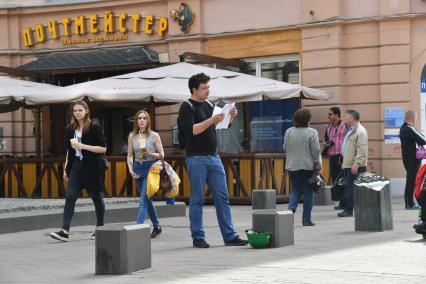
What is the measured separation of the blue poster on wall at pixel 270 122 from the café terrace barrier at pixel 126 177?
2213mm

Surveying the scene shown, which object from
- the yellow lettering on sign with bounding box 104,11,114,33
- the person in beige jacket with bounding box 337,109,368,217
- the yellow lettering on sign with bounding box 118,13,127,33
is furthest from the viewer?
the yellow lettering on sign with bounding box 104,11,114,33

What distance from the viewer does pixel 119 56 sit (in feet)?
79.6

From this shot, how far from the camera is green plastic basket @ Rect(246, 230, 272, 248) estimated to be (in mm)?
10586

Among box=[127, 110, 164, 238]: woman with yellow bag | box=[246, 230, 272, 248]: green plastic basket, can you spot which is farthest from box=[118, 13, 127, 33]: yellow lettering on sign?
box=[246, 230, 272, 248]: green plastic basket

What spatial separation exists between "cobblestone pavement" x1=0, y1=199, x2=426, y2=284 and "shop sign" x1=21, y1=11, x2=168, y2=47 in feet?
37.8

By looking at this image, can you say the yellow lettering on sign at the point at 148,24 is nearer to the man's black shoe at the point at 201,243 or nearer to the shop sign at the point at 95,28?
the shop sign at the point at 95,28

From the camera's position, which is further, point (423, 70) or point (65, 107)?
point (65, 107)

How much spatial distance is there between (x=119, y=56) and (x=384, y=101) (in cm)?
699

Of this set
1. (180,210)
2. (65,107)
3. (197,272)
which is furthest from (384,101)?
(197,272)

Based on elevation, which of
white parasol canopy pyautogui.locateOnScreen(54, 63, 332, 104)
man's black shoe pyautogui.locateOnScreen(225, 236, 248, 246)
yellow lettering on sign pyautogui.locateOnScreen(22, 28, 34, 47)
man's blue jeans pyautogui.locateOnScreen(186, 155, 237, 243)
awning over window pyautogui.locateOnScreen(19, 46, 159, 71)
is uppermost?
yellow lettering on sign pyautogui.locateOnScreen(22, 28, 34, 47)

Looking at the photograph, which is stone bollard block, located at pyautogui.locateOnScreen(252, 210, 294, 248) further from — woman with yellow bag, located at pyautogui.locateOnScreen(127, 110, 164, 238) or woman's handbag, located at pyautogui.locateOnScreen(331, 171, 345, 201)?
woman's handbag, located at pyautogui.locateOnScreen(331, 171, 345, 201)

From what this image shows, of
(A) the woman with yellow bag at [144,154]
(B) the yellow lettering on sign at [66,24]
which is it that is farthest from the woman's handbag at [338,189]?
(B) the yellow lettering on sign at [66,24]

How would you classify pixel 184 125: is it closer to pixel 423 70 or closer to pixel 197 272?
pixel 197 272

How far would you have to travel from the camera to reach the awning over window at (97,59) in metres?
23.8
